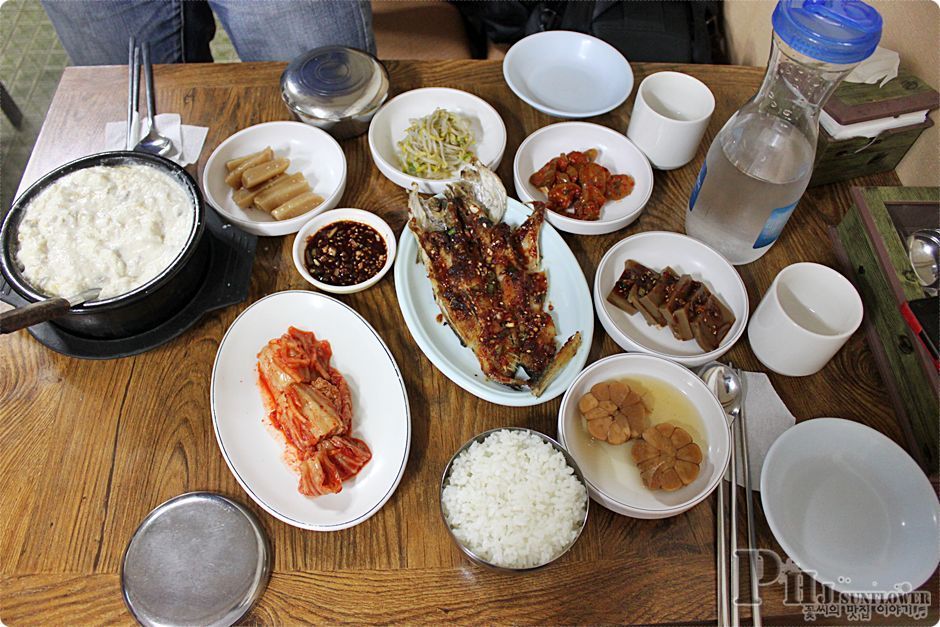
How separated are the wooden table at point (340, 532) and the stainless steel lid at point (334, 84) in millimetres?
406

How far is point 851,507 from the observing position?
138cm

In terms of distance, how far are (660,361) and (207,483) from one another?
1.12m

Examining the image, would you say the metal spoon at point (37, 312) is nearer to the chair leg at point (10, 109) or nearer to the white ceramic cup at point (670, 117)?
the white ceramic cup at point (670, 117)

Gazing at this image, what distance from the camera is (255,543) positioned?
4.45 ft

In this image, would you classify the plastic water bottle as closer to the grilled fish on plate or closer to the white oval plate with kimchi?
the grilled fish on plate

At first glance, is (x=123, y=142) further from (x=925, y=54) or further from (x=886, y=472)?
(x=925, y=54)

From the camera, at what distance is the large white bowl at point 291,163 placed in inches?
71.3

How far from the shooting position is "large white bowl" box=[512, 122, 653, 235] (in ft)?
5.99

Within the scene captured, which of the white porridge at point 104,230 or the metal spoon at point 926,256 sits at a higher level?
the white porridge at point 104,230

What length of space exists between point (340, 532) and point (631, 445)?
71 centimetres

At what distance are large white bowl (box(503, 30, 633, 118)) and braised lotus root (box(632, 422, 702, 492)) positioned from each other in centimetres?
116

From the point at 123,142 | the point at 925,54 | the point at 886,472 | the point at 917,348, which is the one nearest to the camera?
the point at 886,472

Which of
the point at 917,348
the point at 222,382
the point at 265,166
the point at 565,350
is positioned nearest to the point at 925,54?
the point at 917,348

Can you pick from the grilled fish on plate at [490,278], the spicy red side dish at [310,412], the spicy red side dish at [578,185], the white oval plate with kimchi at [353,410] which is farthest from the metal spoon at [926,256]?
the spicy red side dish at [310,412]
